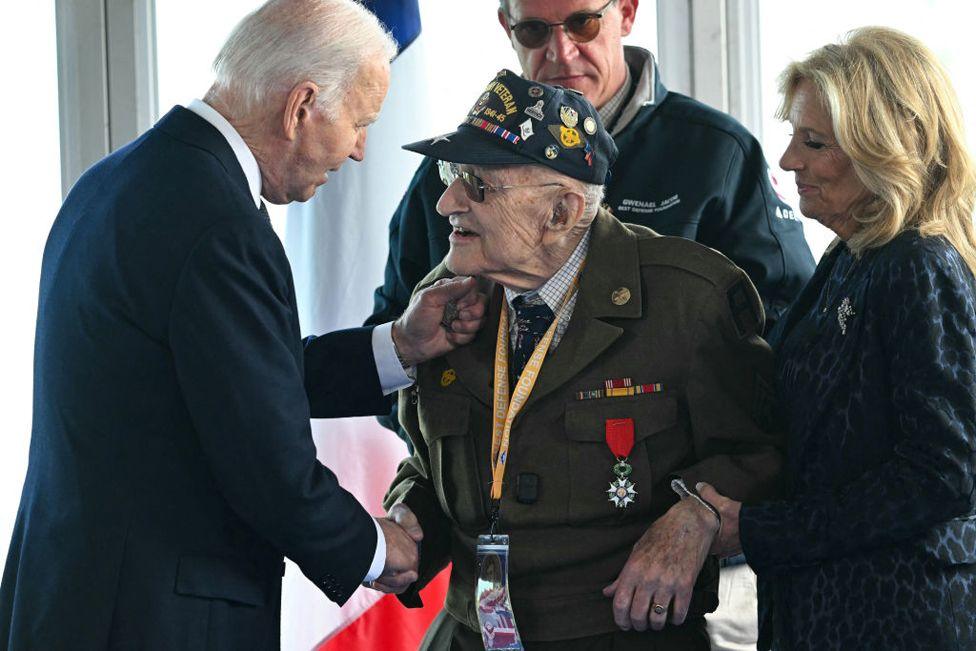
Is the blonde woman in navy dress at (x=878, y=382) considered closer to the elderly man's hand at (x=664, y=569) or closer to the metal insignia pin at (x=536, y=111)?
the elderly man's hand at (x=664, y=569)

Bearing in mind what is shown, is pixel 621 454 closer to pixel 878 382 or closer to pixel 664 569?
pixel 664 569

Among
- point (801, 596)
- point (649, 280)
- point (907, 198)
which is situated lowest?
point (801, 596)

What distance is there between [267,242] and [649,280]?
0.75 metres

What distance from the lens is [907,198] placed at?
217 cm

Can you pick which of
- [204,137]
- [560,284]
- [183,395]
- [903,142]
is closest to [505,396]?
[560,284]

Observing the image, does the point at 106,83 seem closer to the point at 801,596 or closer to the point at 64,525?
the point at 64,525

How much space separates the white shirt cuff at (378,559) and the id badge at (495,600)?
187mm

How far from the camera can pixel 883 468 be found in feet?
6.84

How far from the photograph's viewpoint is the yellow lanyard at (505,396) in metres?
2.32

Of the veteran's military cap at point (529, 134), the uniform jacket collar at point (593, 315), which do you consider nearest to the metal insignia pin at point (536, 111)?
the veteran's military cap at point (529, 134)

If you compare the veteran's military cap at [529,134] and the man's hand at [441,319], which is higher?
the veteran's military cap at [529,134]

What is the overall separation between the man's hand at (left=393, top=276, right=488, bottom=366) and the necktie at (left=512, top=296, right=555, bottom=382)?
96mm

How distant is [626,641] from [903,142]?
3.40 feet

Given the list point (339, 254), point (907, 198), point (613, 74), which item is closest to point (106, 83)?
A: point (339, 254)
